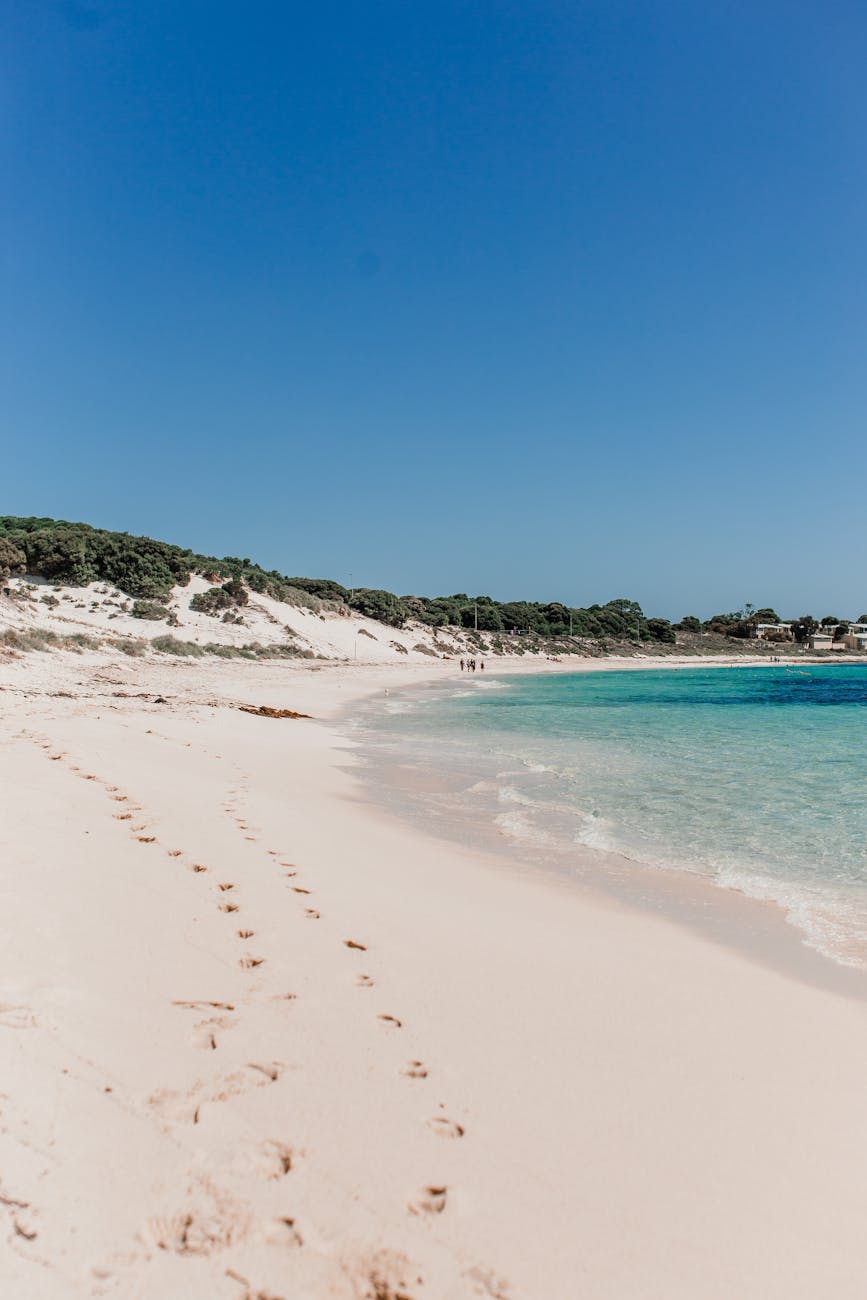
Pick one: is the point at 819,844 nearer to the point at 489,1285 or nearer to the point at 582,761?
the point at 582,761

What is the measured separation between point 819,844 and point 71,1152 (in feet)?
26.2

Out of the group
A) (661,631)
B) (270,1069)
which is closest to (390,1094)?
(270,1069)

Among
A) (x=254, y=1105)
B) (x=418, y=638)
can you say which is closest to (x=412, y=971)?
(x=254, y=1105)

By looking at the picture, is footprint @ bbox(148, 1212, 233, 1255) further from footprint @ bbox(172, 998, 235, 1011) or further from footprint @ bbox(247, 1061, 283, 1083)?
footprint @ bbox(172, 998, 235, 1011)

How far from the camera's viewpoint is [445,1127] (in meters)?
2.39

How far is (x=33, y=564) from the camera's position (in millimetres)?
36688

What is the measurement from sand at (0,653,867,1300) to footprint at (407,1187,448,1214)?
0.04 feet

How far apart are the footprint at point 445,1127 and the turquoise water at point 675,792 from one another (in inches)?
143

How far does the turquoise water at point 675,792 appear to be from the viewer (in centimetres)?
673

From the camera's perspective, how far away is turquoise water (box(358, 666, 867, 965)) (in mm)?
6730

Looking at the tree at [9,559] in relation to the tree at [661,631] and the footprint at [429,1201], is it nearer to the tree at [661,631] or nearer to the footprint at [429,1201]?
the footprint at [429,1201]

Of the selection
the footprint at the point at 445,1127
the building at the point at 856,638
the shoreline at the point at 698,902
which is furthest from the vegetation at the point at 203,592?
the building at the point at 856,638

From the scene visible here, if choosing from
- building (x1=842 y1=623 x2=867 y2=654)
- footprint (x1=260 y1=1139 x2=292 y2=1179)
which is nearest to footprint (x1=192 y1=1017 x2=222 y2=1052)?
footprint (x1=260 y1=1139 x2=292 y2=1179)

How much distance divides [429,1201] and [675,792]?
925 cm
